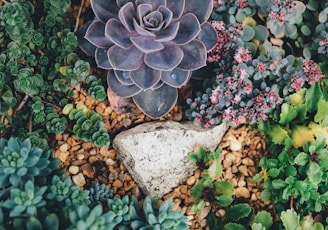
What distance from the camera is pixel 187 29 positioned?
223 cm

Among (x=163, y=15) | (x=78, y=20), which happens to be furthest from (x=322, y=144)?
(x=78, y=20)

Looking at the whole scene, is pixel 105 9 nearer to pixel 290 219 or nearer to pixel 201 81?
pixel 201 81

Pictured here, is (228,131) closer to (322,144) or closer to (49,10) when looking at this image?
(322,144)

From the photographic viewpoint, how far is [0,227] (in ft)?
5.62

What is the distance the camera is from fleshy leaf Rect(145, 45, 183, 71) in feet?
7.23

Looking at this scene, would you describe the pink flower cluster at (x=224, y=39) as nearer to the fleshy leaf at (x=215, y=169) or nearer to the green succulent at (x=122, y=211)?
the fleshy leaf at (x=215, y=169)

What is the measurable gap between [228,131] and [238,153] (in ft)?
0.41

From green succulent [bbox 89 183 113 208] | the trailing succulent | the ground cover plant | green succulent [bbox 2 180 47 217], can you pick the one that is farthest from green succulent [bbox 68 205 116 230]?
green succulent [bbox 89 183 113 208]

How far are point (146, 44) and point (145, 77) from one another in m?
0.17

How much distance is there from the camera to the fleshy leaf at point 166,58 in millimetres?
2205

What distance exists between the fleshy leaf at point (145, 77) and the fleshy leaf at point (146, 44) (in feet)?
0.39

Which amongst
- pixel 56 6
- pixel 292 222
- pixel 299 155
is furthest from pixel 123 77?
pixel 292 222

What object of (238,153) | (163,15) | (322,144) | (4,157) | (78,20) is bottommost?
(238,153)

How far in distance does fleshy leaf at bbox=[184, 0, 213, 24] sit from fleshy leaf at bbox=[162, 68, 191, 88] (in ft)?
0.80
